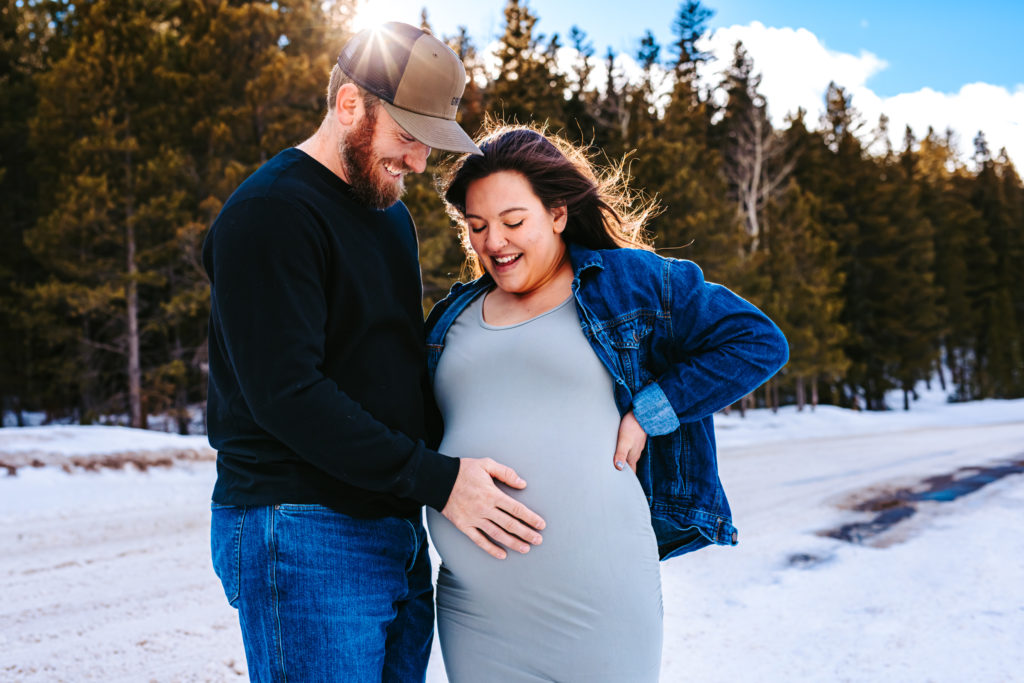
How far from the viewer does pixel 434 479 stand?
1671 millimetres

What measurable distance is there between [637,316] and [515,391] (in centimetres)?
40

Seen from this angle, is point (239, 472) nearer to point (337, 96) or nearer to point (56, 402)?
point (337, 96)

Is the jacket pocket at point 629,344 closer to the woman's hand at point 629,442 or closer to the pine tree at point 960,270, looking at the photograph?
the woman's hand at point 629,442

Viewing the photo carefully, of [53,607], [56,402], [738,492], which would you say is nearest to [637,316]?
[53,607]

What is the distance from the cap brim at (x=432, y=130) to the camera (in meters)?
1.74

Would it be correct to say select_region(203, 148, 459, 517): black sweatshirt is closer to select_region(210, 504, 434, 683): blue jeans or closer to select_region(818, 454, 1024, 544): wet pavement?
select_region(210, 504, 434, 683): blue jeans

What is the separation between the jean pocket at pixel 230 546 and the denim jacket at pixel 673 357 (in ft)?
2.25

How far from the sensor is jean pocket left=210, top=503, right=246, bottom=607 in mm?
1651

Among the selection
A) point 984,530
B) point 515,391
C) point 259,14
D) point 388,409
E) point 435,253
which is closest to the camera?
point 388,409

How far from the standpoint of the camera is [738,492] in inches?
322

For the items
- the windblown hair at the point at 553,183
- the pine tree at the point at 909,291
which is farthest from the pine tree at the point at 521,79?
the pine tree at the point at 909,291

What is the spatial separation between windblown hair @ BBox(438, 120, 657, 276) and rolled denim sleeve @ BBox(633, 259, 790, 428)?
444 millimetres

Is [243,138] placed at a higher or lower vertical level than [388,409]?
higher

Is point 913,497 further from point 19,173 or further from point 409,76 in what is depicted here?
point 19,173
